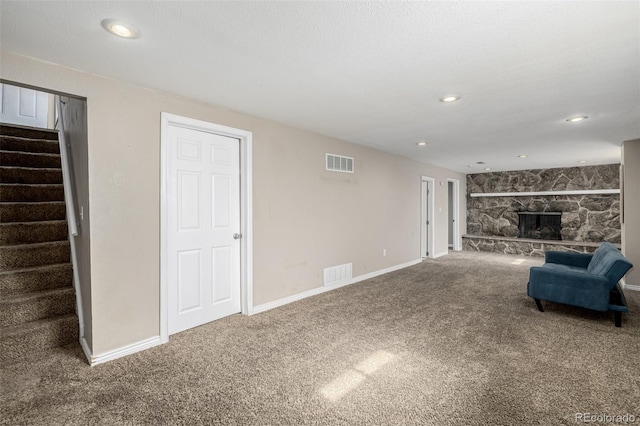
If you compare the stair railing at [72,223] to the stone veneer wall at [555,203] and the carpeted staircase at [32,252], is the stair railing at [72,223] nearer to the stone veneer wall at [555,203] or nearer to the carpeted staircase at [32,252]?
the carpeted staircase at [32,252]

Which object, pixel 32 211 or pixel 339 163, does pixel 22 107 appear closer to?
pixel 32 211

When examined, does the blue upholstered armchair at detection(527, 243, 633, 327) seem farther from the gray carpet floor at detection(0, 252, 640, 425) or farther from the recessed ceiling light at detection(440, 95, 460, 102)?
the recessed ceiling light at detection(440, 95, 460, 102)

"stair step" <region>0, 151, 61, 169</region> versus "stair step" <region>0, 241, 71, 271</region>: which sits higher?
"stair step" <region>0, 151, 61, 169</region>

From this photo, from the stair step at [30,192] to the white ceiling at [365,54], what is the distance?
1939 millimetres

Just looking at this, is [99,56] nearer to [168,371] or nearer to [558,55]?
[168,371]

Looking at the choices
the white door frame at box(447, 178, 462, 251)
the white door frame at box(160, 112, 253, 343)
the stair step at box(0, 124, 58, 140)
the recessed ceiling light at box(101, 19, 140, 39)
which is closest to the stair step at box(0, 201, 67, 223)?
the stair step at box(0, 124, 58, 140)

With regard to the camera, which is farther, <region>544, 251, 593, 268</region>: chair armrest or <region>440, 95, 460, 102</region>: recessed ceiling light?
<region>544, 251, 593, 268</region>: chair armrest

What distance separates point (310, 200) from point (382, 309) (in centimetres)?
169

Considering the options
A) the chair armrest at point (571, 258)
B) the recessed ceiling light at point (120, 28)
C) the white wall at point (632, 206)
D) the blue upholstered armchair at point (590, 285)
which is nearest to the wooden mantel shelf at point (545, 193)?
the white wall at point (632, 206)

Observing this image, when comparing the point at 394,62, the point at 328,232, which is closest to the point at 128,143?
the point at 394,62

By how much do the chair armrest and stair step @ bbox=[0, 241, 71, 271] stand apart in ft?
20.6

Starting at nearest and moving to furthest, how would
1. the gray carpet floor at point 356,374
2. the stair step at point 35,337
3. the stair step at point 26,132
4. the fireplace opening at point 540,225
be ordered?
the gray carpet floor at point 356,374 < the stair step at point 35,337 < the stair step at point 26,132 < the fireplace opening at point 540,225

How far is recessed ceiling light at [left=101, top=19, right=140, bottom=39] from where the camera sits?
68.1 inches

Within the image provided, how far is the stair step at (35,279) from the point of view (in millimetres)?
2773
